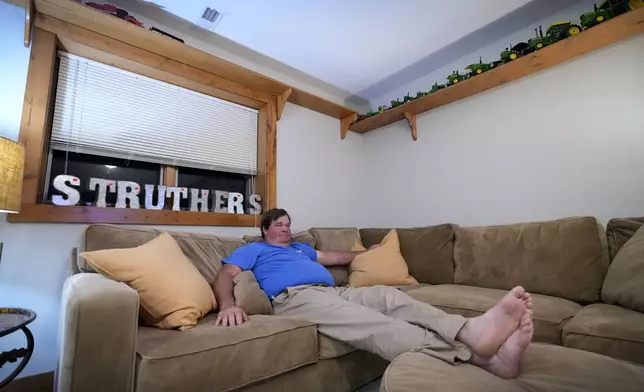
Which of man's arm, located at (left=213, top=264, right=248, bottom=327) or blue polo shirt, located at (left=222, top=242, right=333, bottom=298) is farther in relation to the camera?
blue polo shirt, located at (left=222, top=242, right=333, bottom=298)

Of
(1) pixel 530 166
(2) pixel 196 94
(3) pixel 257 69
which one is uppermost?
(3) pixel 257 69

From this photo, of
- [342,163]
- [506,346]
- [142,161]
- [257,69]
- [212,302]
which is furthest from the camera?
[342,163]

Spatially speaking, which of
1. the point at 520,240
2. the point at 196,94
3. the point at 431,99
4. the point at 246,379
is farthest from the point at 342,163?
the point at 246,379

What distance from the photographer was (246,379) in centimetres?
112

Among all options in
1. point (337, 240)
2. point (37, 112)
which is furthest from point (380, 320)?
point (37, 112)

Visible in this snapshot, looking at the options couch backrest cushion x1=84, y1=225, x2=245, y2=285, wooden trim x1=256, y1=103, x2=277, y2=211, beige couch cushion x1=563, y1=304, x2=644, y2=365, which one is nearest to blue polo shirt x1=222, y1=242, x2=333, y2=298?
couch backrest cushion x1=84, y1=225, x2=245, y2=285

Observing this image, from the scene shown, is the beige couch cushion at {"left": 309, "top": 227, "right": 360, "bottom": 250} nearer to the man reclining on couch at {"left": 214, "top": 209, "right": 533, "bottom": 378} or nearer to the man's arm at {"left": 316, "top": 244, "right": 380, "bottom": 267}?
the man's arm at {"left": 316, "top": 244, "right": 380, "bottom": 267}

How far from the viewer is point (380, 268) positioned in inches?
86.3

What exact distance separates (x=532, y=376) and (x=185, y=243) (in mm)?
1644

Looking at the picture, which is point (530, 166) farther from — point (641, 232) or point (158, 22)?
point (158, 22)

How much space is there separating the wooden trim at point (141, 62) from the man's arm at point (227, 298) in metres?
1.45

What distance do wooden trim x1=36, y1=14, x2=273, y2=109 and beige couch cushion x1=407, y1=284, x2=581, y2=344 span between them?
2.03 m

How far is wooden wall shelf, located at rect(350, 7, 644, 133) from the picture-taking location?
182 centimetres

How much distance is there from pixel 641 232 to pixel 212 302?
→ 6.88 ft
